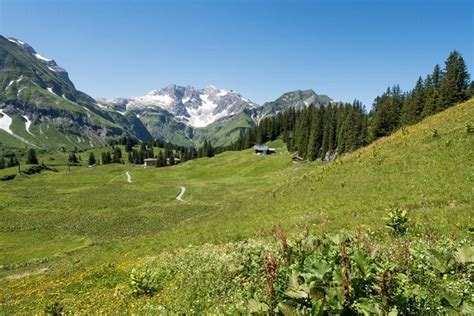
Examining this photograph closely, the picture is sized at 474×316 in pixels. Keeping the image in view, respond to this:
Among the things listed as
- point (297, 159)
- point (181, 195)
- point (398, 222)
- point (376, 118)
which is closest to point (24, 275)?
point (398, 222)

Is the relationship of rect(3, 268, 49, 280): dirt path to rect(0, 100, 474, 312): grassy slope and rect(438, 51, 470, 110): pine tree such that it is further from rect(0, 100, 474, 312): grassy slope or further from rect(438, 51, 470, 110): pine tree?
rect(438, 51, 470, 110): pine tree

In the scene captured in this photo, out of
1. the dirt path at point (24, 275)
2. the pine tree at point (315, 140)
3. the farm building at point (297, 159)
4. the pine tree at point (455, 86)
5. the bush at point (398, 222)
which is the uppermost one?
the pine tree at point (455, 86)

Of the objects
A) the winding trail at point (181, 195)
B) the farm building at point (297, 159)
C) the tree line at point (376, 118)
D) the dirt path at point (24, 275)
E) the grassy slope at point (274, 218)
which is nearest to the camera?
the grassy slope at point (274, 218)

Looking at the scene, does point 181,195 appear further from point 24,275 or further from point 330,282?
point 330,282

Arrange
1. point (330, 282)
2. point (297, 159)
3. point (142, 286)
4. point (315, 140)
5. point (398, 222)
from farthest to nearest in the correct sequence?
point (297, 159) < point (315, 140) < point (398, 222) < point (142, 286) < point (330, 282)

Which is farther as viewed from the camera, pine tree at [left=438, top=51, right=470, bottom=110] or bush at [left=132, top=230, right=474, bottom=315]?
pine tree at [left=438, top=51, right=470, bottom=110]

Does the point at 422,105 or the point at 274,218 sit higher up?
the point at 422,105

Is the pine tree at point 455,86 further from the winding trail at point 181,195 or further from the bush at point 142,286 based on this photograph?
the bush at point 142,286

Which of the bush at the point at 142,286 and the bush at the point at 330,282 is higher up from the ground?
the bush at the point at 330,282

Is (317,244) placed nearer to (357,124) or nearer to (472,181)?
(472,181)

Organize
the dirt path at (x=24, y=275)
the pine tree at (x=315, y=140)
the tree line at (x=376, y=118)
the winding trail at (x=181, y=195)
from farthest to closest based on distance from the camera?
the pine tree at (x=315, y=140)
the tree line at (x=376, y=118)
the winding trail at (x=181, y=195)
the dirt path at (x=24, y=275)

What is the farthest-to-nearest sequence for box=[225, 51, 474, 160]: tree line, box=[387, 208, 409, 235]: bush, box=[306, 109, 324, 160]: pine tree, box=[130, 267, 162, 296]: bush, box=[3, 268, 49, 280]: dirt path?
box=[306, 109, 324, 160]: pine tree
box=[225, 51, 474, 160]: tree line
box=[3, 268, 49, 280]: dirt path
box=[387, 208, 409, 235]: bush
box=[130, 267, 162, 296]: bush

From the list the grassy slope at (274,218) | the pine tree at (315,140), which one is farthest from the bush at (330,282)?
the pine tree at (315,140)

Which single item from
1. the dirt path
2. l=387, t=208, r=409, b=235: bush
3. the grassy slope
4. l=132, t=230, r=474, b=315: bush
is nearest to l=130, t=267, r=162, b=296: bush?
l=132, t=230, r=474, b=315: bush
